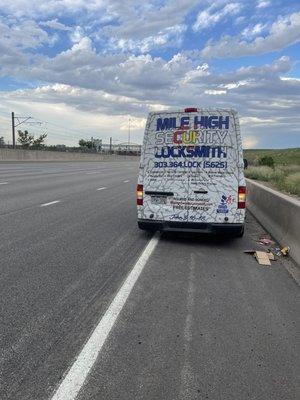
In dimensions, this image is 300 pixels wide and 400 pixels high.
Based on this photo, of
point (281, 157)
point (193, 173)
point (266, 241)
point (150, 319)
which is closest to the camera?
point (150, 319)

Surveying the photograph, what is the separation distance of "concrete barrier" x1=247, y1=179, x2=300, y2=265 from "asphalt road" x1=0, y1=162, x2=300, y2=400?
0.71 metres

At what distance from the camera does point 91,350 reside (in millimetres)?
4328

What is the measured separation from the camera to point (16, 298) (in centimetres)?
565

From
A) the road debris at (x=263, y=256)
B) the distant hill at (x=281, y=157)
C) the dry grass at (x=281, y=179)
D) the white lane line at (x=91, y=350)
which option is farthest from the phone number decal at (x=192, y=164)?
the distant hill at (x=281, y=157)

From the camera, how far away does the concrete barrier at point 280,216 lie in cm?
852

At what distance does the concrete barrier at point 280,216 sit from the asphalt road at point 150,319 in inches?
28.0

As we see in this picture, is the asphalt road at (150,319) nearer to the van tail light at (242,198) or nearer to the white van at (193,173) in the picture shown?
the white van at (193,173)

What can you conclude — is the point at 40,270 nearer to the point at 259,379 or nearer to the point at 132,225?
the point at 259,379

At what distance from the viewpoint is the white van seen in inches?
362

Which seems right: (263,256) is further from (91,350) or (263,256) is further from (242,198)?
(91,350)

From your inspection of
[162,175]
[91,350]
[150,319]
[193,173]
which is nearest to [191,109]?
[193,173]

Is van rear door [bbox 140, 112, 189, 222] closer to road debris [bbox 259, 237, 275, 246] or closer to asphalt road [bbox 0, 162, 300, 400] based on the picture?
asphalt road [bbox 0, 162, 300, 400]

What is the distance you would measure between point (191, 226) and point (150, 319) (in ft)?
14.3

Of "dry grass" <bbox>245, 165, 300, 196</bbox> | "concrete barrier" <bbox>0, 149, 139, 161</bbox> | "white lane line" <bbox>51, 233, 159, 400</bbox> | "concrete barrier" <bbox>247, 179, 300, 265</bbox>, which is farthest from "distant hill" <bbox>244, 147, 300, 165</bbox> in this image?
"white lane line" <bbox>51, 233, 159, 400</bbox>
